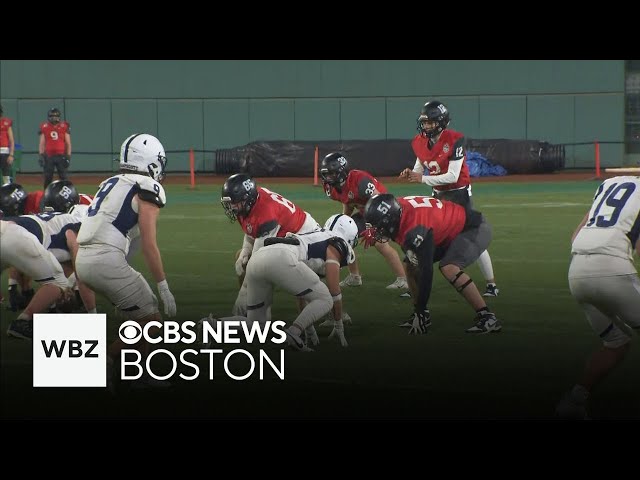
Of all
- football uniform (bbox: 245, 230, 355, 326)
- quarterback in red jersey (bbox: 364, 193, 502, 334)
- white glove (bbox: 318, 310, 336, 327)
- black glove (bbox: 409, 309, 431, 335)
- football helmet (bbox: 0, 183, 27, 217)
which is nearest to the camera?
football uniform (bbox: 245, 230, 355, 326)

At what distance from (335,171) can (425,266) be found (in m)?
2.25

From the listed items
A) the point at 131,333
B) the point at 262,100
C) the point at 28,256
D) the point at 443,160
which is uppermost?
the point at 262,100

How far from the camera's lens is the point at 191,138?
32.1m

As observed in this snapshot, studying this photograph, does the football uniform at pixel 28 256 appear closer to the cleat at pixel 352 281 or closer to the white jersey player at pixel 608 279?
the cleat at pixel 352 281

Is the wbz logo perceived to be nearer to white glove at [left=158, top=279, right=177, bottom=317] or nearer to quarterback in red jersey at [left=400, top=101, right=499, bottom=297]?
white glove at [left=158, top=279, right=177, bottom=317]

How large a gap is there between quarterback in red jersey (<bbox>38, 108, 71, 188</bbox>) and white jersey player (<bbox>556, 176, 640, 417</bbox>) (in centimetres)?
1804

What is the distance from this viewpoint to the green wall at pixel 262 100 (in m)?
31.6

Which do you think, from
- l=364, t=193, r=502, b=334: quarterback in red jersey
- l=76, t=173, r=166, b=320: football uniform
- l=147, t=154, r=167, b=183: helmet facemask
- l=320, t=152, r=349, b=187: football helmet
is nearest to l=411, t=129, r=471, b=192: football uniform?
l=320, t=152, r=349, b=187: football helmet

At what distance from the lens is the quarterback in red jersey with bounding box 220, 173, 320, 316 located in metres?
8.80

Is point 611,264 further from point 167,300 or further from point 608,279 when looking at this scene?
point 167,300

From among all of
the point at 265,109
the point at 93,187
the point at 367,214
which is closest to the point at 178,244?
the point at 367,214

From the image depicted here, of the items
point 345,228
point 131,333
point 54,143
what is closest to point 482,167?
point 54,143

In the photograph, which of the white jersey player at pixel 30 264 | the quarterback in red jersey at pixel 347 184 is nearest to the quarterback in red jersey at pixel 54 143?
the quarterback in red jersey at pixel 347 184

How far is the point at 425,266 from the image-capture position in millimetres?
8703
